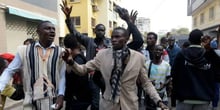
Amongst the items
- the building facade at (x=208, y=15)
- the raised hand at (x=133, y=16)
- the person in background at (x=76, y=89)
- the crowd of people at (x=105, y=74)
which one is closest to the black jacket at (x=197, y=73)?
the crowd of people at (x=105, y=74)

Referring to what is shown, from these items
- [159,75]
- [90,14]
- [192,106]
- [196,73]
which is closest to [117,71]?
[196,73]

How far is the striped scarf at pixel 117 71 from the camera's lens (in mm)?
2994

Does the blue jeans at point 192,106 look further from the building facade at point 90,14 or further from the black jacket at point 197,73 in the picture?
the building facade at point 90,14

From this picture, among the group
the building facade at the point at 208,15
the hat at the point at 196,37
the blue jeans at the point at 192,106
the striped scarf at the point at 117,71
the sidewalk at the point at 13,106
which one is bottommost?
the sidewalk at the point at 13,106

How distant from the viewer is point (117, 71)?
3.00 m

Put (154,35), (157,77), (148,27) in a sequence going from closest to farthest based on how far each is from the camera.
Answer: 1. (157,77)
2. (154,35)
3. (148,27)

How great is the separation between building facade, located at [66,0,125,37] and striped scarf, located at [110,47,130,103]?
27.7 m

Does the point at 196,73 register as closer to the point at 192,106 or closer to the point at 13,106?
the point at 192,106

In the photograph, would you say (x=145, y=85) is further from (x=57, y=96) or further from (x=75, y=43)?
(x=75, y=43)

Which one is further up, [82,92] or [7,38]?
[7,38]

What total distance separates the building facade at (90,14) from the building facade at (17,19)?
54.4 feet

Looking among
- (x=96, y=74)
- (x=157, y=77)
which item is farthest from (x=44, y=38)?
(x=157, y=77)

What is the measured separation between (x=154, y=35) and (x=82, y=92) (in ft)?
7.55

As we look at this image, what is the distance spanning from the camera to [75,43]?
3957mm
